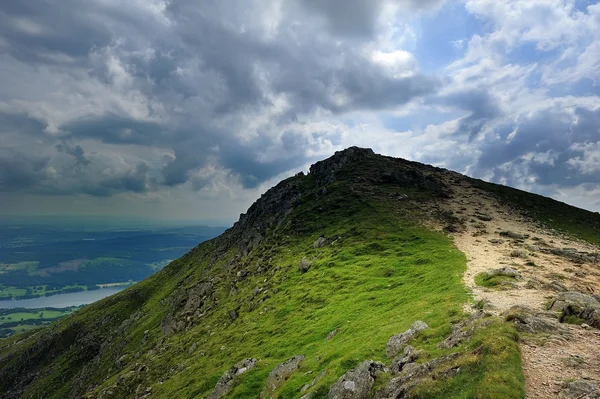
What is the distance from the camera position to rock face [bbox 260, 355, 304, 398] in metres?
A: 28.1

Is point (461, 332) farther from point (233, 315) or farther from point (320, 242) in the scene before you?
point (320, 242)

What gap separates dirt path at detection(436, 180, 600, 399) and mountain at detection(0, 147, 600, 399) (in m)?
0.13

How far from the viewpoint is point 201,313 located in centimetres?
6800

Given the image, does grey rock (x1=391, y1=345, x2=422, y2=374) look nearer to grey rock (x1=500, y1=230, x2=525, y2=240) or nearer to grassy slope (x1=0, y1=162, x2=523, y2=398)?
grassy slope (x1=0, y1=162, x2=523, y2=398)

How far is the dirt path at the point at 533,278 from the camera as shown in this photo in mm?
16359

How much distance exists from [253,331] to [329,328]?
1482cm

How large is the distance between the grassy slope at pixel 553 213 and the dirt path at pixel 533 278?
603 centimetres

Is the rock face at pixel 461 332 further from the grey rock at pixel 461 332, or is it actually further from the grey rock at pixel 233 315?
the grey rock at pixel 233 315

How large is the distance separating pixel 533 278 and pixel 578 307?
11.3m

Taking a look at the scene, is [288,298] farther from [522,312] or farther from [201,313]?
[522,312]

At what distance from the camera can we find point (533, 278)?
3319 centimetres

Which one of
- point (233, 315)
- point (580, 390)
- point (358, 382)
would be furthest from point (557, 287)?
point (233, 315)

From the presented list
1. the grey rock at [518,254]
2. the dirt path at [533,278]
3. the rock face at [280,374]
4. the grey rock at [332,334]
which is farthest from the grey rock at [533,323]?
the grey rock at [518,254]

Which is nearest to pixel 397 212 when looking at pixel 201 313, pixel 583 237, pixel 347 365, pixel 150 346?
pixel 583 237
